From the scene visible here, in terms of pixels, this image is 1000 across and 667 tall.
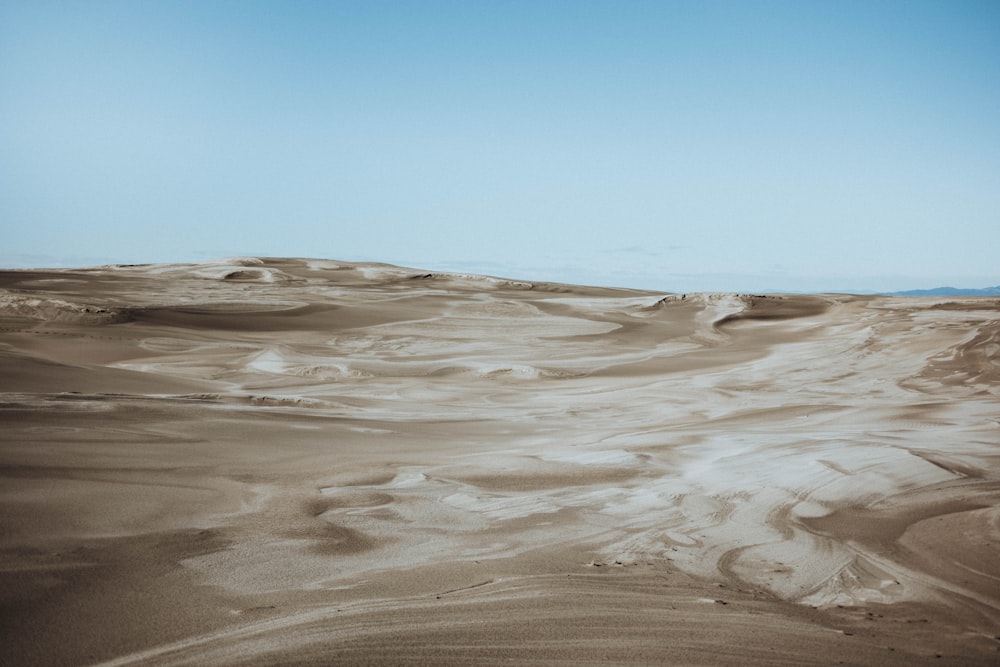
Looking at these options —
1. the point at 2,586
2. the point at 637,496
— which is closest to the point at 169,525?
the point at 2,586

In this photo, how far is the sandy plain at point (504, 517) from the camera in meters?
2.44

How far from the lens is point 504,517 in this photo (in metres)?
3.86

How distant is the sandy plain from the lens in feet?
7.99

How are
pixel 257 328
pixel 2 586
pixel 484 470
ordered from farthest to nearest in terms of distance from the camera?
pixel 257 328
pixel 484 470
pixel 2 586

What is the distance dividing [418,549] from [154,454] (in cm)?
227

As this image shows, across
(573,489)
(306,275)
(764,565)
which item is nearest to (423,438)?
(573,489)

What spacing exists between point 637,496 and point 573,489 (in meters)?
0.39

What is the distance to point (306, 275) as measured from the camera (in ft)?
75.5

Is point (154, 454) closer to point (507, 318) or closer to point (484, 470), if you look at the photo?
point (484, 470)

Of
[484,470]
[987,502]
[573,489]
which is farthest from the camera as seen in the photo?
[484,470]

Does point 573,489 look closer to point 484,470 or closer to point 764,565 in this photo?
point 484,470

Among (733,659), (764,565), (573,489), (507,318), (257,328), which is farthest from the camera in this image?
(507,318)

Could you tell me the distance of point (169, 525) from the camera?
11.1ft

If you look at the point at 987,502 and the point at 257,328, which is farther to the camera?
the point at 257,328
